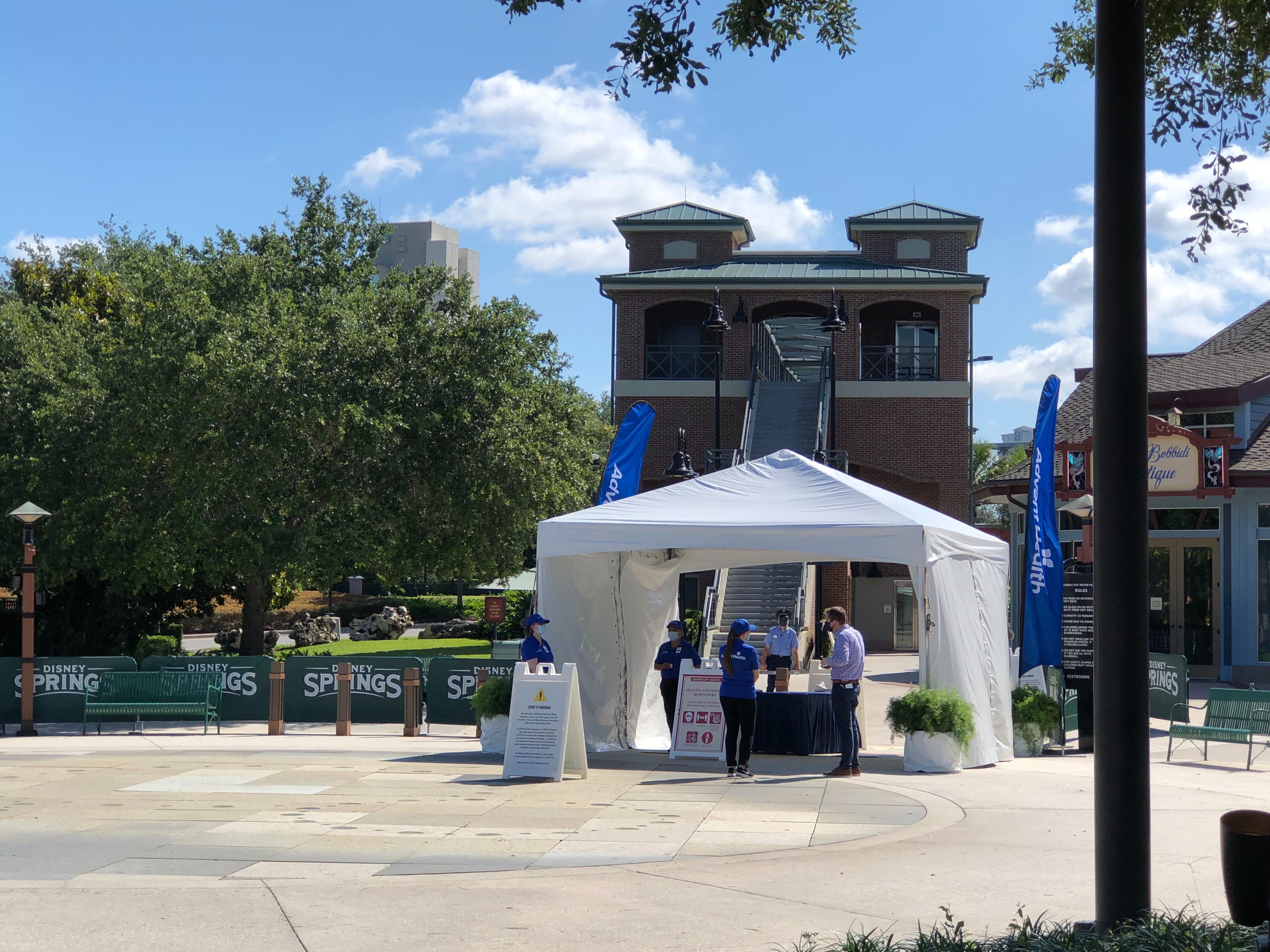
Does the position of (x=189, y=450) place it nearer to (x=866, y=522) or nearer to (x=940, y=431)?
(x=866, y=522)

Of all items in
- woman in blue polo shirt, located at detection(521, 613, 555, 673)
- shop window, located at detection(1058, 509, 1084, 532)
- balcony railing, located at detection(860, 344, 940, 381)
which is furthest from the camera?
balcony railing, located at detection(860, 344, 940, 381)

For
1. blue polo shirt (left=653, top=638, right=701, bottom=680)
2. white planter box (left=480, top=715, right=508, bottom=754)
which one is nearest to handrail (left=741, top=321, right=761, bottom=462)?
blue polo shirt (left=653, top=638, right=701, bottom=680)

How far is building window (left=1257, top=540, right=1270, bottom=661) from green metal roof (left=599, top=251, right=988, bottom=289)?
547 inches

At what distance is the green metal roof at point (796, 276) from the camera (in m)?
38.3

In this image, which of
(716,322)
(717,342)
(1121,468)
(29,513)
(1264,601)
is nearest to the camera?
(1121,468)

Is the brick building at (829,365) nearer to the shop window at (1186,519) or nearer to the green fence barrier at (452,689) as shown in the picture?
the shop window at (1186,519)

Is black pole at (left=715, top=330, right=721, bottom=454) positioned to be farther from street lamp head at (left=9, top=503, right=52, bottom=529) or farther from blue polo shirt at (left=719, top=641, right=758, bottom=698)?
blue polo shirt at (left=719, top=641, right=758, bottom=698)

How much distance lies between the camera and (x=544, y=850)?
9.39m

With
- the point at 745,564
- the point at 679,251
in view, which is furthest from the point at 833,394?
the point at 745,564

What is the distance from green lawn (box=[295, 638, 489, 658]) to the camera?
3703cm

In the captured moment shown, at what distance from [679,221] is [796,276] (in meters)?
5.06

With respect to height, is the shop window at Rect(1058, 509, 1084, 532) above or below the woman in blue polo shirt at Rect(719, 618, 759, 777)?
above

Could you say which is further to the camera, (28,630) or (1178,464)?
(1178,464)

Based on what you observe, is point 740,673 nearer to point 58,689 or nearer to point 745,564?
point 745,564
